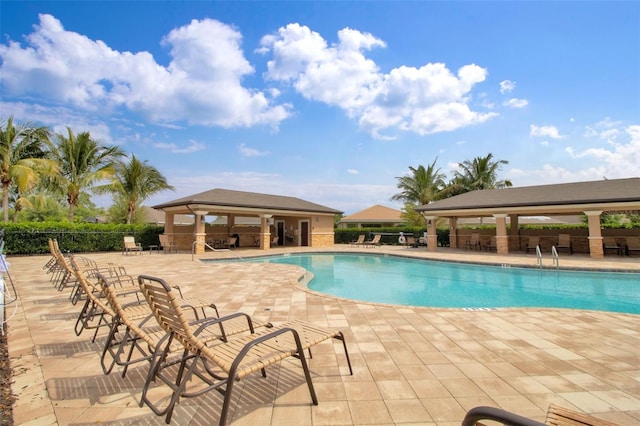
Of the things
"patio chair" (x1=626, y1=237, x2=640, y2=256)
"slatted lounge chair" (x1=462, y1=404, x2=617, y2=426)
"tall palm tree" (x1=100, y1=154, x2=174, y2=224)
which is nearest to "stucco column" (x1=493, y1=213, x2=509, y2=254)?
"patio chair" (x1=626, y1=237, x2=640, y2=256)

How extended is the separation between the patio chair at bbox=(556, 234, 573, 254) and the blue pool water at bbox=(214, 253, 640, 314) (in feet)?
24.7

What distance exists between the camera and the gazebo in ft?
Answer: 60.3

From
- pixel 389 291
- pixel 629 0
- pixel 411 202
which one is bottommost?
pixel 389 291

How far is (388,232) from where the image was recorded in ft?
90.4

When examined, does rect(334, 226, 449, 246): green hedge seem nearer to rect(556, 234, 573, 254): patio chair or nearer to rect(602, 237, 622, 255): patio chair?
rect(556, 234, 573, 254): patio chair

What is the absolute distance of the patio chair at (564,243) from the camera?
18.1 meters

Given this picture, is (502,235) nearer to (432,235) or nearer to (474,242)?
(474,242)

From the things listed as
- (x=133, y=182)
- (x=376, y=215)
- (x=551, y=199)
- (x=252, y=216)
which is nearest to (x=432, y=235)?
(x=551, y=199)

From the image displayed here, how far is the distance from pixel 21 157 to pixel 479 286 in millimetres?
27099

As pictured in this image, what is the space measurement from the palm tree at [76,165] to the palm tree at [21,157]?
102cm

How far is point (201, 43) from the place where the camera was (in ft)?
30.0

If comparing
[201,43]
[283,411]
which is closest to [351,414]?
[283,411]

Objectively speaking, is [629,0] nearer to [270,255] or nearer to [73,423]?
[73,423]

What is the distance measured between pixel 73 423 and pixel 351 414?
7.27ft
